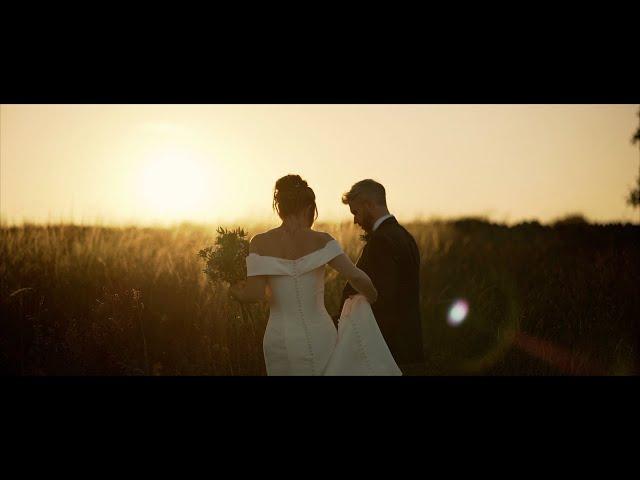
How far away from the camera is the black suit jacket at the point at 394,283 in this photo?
506 centimetres

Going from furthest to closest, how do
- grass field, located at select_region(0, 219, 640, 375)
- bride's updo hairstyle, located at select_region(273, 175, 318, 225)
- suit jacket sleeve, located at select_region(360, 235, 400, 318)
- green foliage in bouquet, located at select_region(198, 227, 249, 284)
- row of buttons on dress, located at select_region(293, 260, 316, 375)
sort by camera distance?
grass field, located at select_region(0, 219, 640, 375)
suit jacket sleeve, located at select_region(360, 235, 400, 318)
green foliage in bouquet, located at select_region(198, 227, 249, 284)
row of buttons on dress, located at select_region(293, 260, 316, 375)
bride's updo hairstyle, located at select_region(273, 175, 318, 225)

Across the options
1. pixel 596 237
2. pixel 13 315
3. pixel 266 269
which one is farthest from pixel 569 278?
pixel 13 315

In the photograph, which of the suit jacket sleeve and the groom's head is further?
the groom's head

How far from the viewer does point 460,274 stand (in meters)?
10.2

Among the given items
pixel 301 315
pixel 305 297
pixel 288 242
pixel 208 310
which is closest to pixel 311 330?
pixel 301 315

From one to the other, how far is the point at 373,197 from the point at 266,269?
1267 mm

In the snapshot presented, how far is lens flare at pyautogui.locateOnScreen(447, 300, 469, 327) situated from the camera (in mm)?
8428

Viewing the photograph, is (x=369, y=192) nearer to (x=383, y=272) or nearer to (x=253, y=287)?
(x=383, y=272)

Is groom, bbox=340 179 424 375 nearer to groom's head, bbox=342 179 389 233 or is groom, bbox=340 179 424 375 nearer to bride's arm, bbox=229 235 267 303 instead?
groom's head, bbox=342 179 389 233

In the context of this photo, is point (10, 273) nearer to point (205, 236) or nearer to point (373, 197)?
point (205, 236)

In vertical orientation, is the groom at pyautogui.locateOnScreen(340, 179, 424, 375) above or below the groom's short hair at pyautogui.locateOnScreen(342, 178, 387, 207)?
below

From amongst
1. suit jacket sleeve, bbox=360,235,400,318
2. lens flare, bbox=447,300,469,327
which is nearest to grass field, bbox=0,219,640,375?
lens flare, bbox=447,300,469,327
